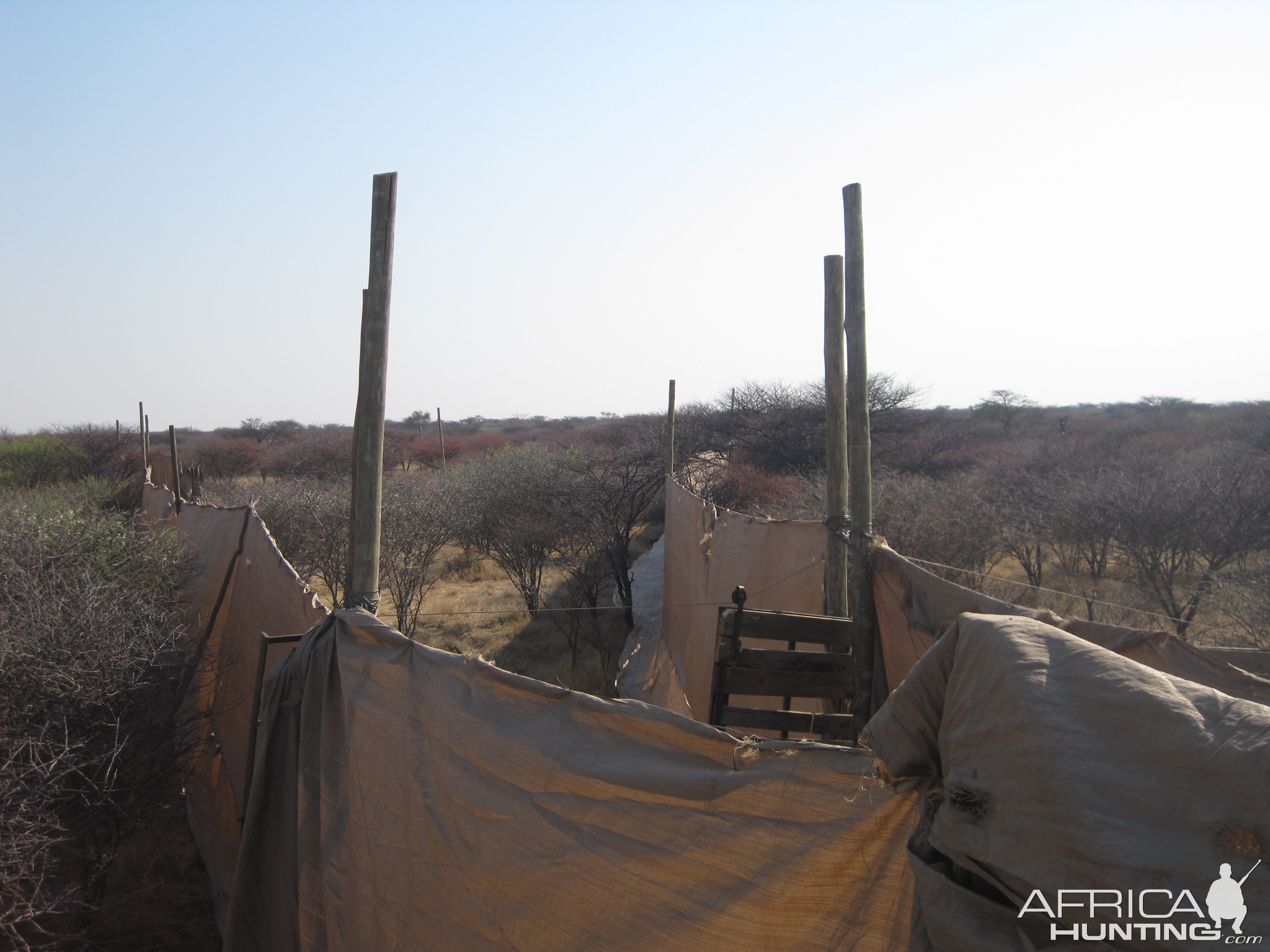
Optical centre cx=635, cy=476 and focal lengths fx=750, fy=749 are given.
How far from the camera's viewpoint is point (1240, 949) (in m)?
0.92

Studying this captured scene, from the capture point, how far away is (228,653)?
506 cm

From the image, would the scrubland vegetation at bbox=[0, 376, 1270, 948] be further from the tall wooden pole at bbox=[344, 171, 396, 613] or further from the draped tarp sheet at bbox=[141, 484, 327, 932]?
the tall wooden pole at bbox=[344, 171, 396, 613]

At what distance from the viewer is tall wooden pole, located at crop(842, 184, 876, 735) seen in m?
3.36

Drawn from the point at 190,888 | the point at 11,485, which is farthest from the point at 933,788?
the point at 11,485

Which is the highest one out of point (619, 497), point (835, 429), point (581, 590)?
point (835, 429)

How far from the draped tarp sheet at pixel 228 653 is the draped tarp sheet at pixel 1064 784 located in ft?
8.97

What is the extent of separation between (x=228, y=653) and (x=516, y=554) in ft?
17.9

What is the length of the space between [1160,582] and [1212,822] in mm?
8789

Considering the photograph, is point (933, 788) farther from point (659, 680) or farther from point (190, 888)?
point (659, 680)

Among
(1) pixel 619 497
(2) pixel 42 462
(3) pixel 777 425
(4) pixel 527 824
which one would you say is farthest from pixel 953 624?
(2) pixel 42 462

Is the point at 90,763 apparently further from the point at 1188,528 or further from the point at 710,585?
the point at 1188,528

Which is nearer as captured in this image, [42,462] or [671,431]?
[671,431]

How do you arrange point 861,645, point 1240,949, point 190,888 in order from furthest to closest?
point 190,888 < point 861,645 < point 1240,949

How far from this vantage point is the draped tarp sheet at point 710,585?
174 inches
